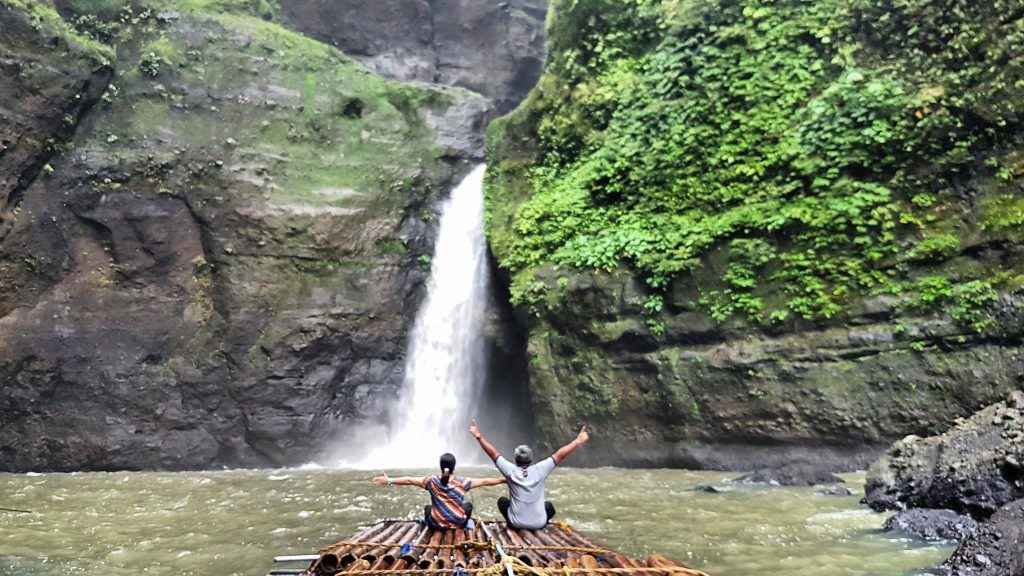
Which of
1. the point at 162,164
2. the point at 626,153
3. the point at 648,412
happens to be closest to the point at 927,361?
the point at 648,412

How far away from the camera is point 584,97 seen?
15.4 metres

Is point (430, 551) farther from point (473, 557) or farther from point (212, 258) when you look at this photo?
point (212, 258)

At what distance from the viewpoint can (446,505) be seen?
5.89 metres

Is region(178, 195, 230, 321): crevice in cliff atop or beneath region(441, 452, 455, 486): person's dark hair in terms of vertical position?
atop

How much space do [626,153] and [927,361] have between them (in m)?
6.78

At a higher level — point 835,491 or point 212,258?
point 212,258

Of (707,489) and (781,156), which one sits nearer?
(707,489)

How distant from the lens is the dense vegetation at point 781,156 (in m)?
10.7

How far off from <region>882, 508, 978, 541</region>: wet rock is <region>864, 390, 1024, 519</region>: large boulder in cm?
24

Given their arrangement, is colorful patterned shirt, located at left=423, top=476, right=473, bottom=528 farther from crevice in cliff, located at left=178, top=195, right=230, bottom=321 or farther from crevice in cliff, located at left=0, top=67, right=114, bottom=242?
crevice in cliff, located at left=0, top=67, right=114, bottom=242

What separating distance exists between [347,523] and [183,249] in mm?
10051

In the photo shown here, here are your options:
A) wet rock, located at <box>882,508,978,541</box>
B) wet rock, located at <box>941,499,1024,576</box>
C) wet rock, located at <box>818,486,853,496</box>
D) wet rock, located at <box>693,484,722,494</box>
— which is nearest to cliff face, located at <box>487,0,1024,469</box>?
wet rock, located at <box>818,486,853,496</box>

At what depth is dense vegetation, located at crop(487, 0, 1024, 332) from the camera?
10.7 meters

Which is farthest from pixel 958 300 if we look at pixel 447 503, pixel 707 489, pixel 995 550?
pixel 447 503
